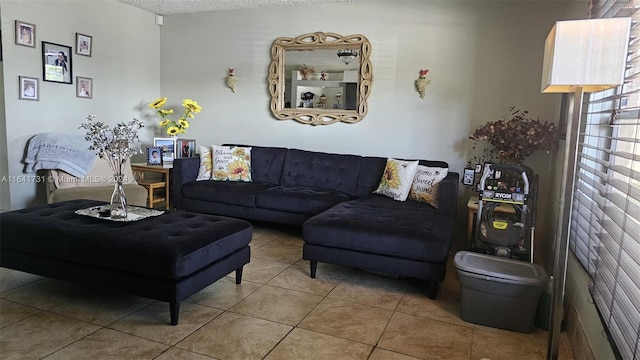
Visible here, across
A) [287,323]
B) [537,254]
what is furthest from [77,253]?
[537,254]

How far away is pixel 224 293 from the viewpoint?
8.95 ft

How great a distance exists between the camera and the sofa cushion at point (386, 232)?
2.70m

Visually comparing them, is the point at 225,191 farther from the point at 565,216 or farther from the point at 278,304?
the point at 565,216

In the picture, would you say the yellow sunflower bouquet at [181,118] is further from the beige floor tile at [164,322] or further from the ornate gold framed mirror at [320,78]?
the beige floor tile at [164,322]

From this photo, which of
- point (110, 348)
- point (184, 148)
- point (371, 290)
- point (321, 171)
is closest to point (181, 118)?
point (184, 148)

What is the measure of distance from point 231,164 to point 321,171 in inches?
38.9

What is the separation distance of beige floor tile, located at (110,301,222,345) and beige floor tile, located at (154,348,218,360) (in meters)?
0.09

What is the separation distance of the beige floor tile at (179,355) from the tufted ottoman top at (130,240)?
37 cm

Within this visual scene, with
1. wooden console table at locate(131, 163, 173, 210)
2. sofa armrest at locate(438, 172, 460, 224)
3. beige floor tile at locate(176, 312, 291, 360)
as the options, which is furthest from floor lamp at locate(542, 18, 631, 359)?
wooden console table at locate(131, 163, 173, 210)

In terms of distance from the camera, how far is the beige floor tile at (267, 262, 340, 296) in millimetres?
2846

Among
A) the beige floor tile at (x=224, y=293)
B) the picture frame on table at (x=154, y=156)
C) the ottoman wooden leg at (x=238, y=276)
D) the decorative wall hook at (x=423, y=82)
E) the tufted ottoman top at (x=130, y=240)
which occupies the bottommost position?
the beige floor tile at (x=224, y=293)

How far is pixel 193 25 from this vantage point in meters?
5.26

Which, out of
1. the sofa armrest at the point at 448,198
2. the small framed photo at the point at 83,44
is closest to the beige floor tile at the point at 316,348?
the sofa armrest at the point at 448,198

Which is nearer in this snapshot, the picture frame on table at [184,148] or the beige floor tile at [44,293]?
the beige floor tile at [44,293]
